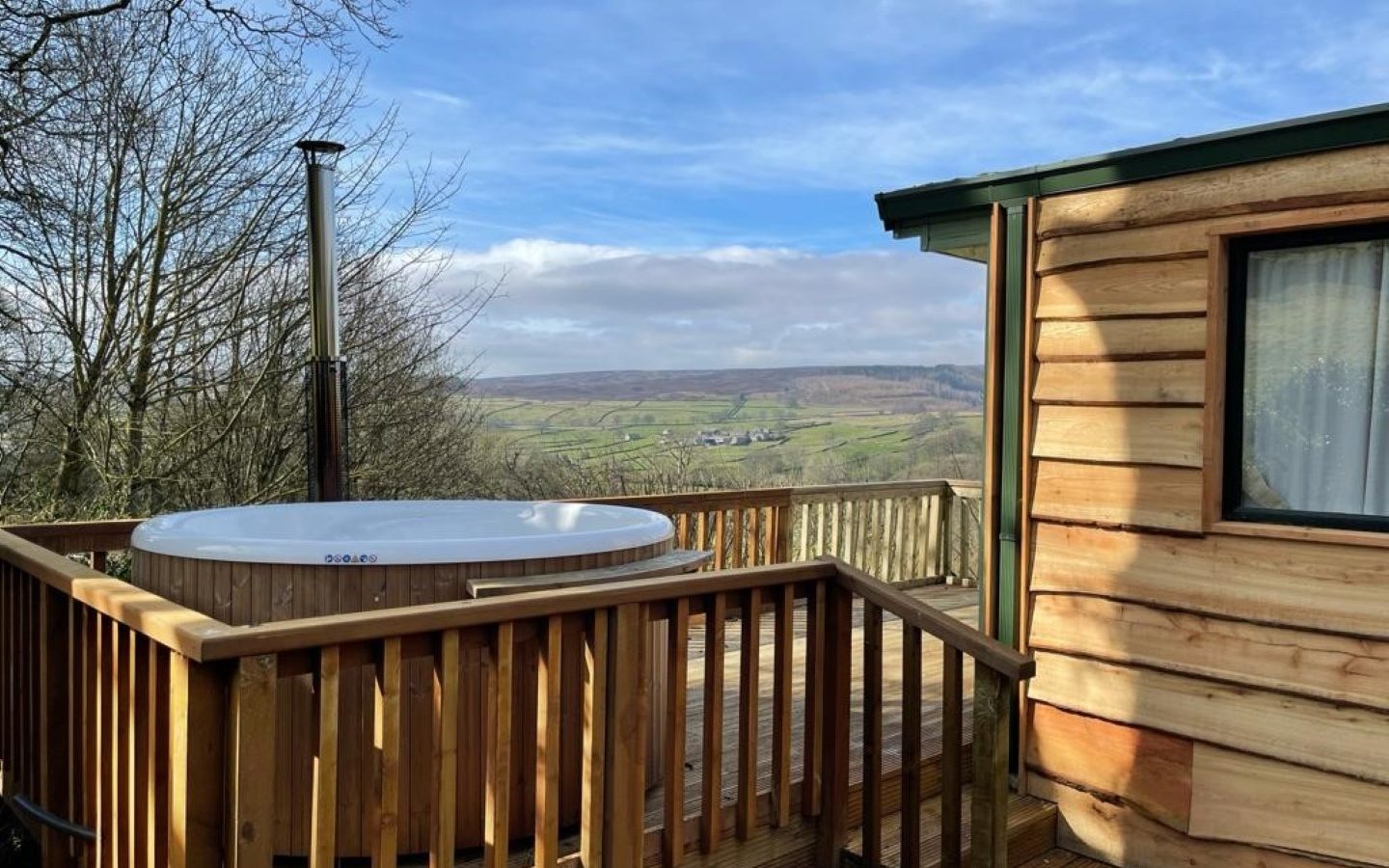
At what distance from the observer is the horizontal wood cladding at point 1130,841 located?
3.24 metres

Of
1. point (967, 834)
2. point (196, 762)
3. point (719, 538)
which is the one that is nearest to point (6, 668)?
point (196, 762)

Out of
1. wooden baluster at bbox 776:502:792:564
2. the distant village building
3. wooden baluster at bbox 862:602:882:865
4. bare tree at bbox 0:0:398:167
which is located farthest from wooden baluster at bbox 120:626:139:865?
the distant village building

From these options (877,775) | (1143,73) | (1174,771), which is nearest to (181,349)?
(877,775)

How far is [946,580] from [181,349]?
6.31 metres

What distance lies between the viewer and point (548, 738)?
238 cm

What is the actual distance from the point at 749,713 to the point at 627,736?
0.44 m

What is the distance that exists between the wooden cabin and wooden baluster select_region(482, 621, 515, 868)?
2209 millimetres

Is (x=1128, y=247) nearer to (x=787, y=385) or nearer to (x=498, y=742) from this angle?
(x=498, y=742)

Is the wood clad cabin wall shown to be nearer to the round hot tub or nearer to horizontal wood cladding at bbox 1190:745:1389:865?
horizontal wood cladding at bbox 1190:745:1389:865

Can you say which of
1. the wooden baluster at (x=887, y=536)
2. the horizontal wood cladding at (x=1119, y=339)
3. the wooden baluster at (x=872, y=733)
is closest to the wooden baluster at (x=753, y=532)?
the wooden baluster at (x=887, y=536)

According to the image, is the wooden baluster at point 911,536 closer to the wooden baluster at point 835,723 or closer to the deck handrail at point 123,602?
the wooden baluster at point 835,723

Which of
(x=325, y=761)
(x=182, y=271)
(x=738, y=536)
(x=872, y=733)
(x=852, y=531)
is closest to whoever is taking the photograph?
(x=325, y=761)

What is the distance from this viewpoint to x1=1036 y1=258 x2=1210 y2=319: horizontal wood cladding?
3318 millimetres

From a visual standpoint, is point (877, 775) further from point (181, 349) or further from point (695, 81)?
point (695, 81)
